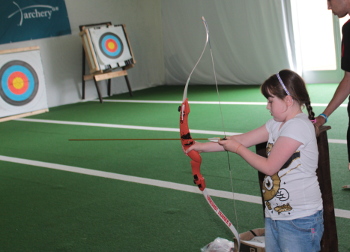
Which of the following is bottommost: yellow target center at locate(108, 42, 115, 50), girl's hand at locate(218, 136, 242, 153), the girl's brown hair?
girl's hand at locate(218, 136, 242, 153)

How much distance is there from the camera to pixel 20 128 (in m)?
5.75

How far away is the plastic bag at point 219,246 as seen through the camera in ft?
6.86

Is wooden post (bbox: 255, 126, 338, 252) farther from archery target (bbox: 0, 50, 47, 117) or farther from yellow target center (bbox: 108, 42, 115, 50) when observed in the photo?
yellow target center (bbox: 108, 42, 115, 50)

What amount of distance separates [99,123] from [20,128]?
90 centimetres

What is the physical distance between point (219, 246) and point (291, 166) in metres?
0.74

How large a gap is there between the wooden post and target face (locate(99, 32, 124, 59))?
5.75 m

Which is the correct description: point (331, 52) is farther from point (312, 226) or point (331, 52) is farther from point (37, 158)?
point (312, 226)

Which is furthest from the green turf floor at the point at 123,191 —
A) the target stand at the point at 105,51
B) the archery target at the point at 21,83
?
the target stand at the point at 105,51

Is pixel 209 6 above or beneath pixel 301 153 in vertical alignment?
above

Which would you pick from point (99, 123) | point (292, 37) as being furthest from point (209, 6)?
point (99, 123)

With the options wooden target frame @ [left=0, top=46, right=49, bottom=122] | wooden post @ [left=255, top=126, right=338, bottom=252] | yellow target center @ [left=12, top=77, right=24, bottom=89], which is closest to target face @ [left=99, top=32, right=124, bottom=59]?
wooden target frame @ [left=0, top=46, right=49, bottom=122]

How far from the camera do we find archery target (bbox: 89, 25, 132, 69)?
23.4 feet

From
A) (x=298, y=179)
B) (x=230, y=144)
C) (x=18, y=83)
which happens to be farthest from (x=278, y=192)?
(x=18, y=83)

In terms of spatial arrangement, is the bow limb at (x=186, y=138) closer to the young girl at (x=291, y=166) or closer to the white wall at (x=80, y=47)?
the young girl at (x=291, y=166)
